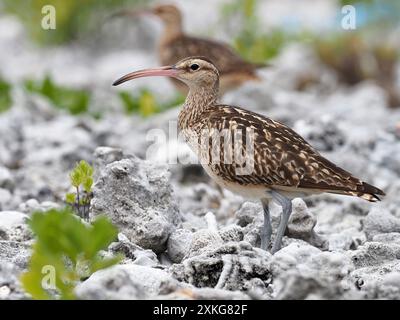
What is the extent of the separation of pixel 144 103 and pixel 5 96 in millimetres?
1756

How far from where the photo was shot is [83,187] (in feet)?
24.0

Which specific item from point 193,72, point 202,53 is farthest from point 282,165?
point 202,53

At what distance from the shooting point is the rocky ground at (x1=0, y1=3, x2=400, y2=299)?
5582 mm

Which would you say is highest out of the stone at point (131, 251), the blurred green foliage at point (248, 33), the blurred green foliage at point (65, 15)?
the blurred green foliage at point (65, 15)

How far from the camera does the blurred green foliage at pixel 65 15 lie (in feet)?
54.5

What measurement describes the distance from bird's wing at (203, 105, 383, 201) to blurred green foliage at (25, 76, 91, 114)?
5737mm

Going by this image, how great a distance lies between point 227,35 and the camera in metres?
15.0

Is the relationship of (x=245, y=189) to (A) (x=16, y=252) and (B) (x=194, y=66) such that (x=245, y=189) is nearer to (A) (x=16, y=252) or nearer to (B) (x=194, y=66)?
Answer: (B) (x=194, y=66)

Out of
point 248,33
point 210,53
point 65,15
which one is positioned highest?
point 65,15

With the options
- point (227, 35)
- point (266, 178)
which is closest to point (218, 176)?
point (266, 178)

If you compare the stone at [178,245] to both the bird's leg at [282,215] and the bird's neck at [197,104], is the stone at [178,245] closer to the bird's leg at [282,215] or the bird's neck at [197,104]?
the bird's leg at [282,215]

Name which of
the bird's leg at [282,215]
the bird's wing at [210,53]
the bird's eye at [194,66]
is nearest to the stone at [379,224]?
the bird's leg at [282,215]

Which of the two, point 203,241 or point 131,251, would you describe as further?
point 131,251

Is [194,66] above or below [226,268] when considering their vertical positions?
above
